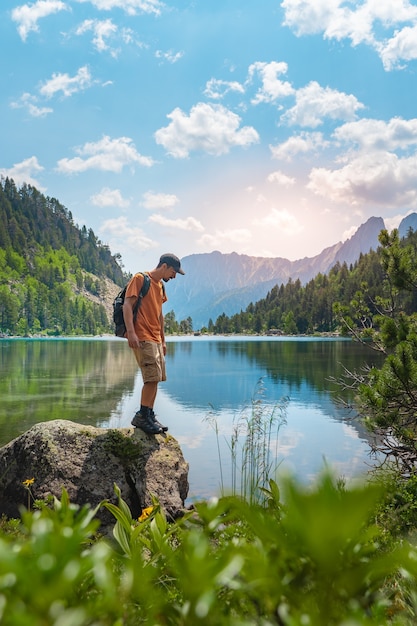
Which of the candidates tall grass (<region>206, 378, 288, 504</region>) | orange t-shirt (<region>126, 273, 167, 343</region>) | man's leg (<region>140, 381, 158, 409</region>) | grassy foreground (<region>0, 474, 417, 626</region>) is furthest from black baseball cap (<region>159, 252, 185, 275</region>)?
grassy foreground (<region>0, 474, 417, 626</region>)

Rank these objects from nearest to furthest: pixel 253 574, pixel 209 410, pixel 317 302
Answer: pixel 253 574 → pixel 209 410 → pixel 317 302

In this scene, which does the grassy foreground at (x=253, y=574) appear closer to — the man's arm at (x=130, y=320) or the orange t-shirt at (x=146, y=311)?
the man's arm at (x=130, y=320)

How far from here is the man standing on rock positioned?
24.1 ft

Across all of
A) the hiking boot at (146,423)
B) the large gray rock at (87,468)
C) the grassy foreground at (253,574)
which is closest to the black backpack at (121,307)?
Answer: the hiking boot at (146,423)

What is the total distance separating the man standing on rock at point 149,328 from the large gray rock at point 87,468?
529 millimetres

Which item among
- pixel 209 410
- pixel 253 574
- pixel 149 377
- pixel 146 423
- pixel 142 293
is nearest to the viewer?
pixel 253 574

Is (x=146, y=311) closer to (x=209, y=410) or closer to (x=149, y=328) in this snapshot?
(x=149, y=328)

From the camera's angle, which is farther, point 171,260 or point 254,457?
point 254,457

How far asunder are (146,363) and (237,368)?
40.0 meters

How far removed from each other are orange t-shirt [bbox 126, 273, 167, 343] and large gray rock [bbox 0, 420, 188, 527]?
1.64 m

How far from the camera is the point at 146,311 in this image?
7496 millimetres

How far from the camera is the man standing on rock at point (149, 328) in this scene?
734 centimetres

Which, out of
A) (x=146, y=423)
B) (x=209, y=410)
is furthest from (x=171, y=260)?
(x=209, y=410)

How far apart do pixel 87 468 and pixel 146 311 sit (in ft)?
8.37
